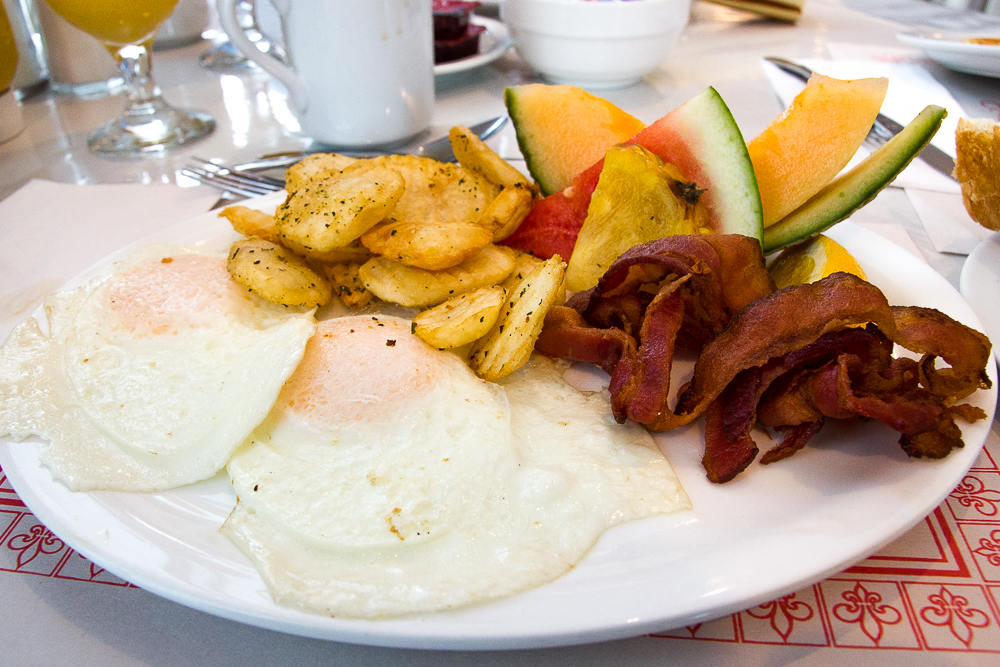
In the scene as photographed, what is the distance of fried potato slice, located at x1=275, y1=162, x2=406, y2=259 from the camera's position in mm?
1132

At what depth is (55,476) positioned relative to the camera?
84 centimetres

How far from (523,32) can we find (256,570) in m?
2.43

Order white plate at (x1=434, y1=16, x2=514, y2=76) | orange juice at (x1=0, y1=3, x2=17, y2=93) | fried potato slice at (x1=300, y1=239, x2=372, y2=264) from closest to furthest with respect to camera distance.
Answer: fried potato slice at (x1=300, y1=239, x2=372, y2=264) → orange juice at (x1=0, y1=3, x2=17, y2=93) → white plate at (x1=434, y1=16, x2=514, y2=76)

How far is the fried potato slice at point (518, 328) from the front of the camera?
1.02 meters

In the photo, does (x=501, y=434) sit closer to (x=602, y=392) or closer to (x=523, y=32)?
(x=602, y=392)

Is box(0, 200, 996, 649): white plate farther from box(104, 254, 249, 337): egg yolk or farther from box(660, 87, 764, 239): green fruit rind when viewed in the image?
box(660, 87, 764, 239): green fruit rind

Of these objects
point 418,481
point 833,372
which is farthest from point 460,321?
point 833,372

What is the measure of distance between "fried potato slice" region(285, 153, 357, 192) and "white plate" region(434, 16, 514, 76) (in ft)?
4.36

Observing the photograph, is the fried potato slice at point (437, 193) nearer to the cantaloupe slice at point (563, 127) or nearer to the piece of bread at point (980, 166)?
the cantaloupe slice at point (563, 127)

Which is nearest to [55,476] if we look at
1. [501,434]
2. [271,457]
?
[271,457]

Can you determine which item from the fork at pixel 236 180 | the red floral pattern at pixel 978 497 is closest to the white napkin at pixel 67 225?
the fork at pixel 236 180

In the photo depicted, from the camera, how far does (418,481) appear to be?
84cm

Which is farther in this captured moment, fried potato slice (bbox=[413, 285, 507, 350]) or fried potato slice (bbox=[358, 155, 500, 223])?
fried potato slice (bbox=[358, 155, 500, 223])

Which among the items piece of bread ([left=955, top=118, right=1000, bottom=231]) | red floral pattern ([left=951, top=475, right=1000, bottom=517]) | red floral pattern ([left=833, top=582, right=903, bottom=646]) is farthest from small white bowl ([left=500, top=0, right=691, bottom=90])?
red floral pattern ([left=833, top=582, right=903, bottom=646])
